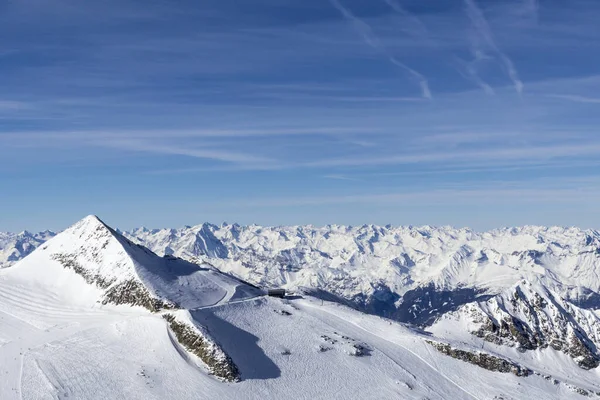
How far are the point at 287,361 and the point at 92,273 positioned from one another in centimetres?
6699

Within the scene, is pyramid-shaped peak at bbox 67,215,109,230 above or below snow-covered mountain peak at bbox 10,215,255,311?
above

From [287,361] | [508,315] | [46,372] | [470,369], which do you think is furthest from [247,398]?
[508,315]

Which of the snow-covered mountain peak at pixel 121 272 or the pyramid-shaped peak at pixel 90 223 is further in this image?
the pyramid-shaped peak at pixel 90 223

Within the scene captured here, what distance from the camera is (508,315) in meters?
143

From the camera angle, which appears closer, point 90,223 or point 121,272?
point 121,272

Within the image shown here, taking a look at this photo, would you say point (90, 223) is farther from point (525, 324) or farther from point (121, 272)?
point (525, 324)

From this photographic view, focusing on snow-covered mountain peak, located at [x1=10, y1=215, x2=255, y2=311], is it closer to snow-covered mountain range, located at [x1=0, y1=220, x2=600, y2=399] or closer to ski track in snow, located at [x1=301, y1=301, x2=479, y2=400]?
snow-covered mountain range, located at [x1=0, y1=220, x2=600, y2=399]

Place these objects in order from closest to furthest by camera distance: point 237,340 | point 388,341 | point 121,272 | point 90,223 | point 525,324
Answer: point 237,340
point 388,341
point 121,272
point 525,324
point 90,223

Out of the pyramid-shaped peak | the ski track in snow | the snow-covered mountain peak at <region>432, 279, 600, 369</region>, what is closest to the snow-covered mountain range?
the ski track in snow

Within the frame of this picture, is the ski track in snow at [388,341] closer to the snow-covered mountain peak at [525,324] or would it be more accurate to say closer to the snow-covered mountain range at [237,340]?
the snow-covered mountain range at [237,340]

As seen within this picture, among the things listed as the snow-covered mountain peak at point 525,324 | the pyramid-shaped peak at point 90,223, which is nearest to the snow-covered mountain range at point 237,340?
the snow-covered mountain peak at point 525,324

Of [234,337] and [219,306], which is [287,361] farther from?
[219,306]

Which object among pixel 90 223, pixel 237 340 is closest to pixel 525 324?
pixel 237 340

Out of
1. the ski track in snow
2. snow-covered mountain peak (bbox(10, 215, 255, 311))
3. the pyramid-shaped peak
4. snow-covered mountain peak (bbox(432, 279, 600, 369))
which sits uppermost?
the pyramid-shaped peak
